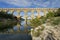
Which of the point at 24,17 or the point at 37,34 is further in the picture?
the point at 24,17

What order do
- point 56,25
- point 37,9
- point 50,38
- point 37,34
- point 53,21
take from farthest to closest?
point 37,9 → point 37,34 → point 53,21 → point 56,25 → point 50,38

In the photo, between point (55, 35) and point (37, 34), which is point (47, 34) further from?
point (37, 34)

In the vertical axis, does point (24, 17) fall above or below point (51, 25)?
below


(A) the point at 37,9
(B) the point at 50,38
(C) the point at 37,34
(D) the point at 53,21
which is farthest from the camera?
(A) the point at 37,9

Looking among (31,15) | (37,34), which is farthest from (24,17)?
(37,34)

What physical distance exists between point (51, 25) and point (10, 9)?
7736 cm

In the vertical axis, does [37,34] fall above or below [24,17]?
above

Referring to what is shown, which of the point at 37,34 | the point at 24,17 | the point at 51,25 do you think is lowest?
the point at 24,17

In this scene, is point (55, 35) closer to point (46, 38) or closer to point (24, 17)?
point (46, 38)

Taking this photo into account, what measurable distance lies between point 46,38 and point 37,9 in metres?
74.5

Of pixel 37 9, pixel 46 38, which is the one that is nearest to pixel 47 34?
pixel 46 38

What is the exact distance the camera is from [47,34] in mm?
15555

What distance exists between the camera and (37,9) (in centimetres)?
8956

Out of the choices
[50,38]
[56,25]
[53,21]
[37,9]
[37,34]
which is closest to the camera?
[50,38]
